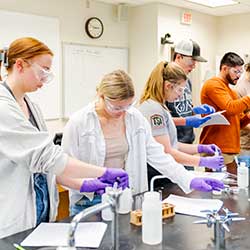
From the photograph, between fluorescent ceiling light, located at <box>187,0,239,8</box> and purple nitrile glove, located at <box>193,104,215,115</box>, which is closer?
purple nitrile glove, located at <box>193,104,215,115</box>

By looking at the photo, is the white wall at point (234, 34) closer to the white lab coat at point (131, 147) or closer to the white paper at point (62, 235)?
the white lab coat at point (131, 147)

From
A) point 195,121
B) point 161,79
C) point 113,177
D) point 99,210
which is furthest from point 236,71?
point 99,210

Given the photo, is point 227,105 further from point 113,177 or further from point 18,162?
point 18,162

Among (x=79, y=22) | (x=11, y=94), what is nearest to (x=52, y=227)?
(x=11, y=94)

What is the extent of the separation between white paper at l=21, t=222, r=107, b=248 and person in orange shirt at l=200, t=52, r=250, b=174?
5.68ft

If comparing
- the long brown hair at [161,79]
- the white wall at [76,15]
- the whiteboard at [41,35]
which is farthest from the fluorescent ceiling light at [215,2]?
the long brown hair at [161,79]

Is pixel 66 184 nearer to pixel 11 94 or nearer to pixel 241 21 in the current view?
pixel 11 94

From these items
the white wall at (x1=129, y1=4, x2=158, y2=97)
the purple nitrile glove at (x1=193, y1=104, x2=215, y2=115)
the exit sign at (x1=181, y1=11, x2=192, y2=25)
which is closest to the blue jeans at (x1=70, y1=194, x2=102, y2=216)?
the purple nitrile glove at (x1=193, y1=104, x2=215, y2=115)

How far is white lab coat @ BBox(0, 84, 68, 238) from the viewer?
1.55 meters

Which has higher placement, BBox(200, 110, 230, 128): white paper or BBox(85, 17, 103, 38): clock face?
BBox(85, 17, 103, 38): clock face

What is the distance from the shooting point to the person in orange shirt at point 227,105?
3.06 meters

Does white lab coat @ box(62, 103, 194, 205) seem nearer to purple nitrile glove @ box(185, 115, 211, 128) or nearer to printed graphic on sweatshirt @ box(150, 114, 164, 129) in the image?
printed graphic on sweatshirt @ box(150, 114, 164, 129)

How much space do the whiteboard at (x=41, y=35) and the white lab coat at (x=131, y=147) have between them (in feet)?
7.39

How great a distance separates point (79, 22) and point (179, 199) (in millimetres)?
3174
